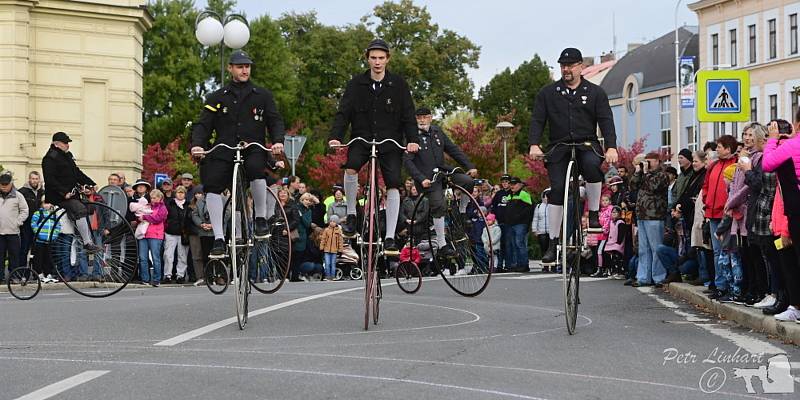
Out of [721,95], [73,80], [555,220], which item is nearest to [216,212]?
[555,220]

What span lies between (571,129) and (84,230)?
24.3 ft

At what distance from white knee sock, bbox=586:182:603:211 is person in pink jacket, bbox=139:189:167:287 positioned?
13.9 meters

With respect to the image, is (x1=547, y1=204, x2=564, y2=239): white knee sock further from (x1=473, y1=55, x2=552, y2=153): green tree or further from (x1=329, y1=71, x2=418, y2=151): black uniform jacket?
(x1=473, y1=55, x2=552, y2=153): green tree

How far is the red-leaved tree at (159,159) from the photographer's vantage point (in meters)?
72.1

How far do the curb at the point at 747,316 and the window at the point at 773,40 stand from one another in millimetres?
65359

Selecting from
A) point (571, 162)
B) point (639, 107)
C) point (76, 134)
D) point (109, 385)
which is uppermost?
point (639, 107)

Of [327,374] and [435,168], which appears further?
[435,168]

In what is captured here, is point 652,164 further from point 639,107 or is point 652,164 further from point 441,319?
point 639,107

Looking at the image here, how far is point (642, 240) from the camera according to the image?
2245 centimetres

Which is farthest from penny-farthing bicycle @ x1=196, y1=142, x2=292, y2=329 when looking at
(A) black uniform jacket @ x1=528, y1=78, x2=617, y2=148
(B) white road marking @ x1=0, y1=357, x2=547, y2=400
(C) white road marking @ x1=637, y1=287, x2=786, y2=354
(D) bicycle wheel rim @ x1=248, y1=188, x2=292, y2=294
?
(C) white road marking @ x1=637, y1=287, x2=786, y2=354

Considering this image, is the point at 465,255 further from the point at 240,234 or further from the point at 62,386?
the point at 62,386

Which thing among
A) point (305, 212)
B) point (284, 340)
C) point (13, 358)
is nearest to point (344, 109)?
point (284, 340)

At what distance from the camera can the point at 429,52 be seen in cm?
8481

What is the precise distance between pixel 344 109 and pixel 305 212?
13758mm
